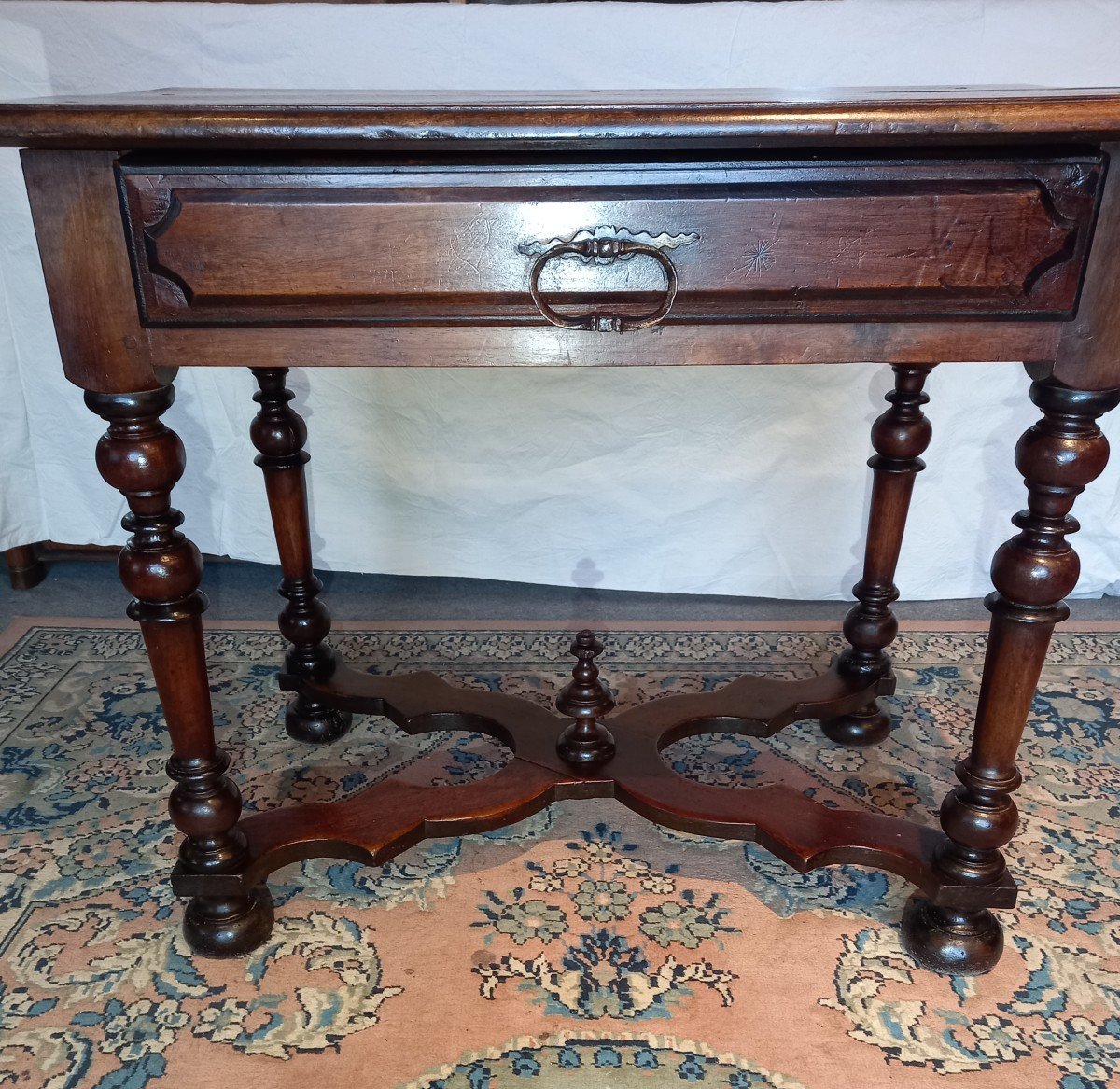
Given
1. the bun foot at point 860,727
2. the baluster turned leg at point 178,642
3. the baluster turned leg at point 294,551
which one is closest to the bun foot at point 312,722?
the baluster turned leg at point 294,551

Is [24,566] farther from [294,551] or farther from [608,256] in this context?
[608,256]

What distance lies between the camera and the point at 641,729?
4.03 feet

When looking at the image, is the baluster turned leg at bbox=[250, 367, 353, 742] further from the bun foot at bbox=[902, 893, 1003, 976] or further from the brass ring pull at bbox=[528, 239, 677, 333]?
the bun foot at bbox=[902, 893, 1003, 976]

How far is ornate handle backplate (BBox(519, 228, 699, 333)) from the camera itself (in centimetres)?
77

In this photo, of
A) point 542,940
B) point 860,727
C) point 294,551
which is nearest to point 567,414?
point 294,551

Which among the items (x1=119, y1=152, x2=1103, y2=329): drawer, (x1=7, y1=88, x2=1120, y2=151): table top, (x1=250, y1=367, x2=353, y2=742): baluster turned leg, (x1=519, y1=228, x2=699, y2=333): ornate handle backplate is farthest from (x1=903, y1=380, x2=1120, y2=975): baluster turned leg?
(x1=250, y1=367, x2=353, y2=742): baluster turned leg

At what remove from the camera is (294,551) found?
4.43 ft

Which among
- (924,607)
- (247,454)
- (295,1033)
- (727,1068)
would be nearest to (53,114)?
(295,1033)

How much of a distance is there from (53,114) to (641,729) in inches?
33.7

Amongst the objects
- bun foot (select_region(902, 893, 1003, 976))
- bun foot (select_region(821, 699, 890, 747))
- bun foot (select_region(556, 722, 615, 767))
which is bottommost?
bun foot (select_region(821, 699, 890, 747))

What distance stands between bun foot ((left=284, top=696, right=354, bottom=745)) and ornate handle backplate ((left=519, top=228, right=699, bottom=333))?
78 centimetres

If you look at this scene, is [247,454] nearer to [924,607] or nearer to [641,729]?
[641,729]

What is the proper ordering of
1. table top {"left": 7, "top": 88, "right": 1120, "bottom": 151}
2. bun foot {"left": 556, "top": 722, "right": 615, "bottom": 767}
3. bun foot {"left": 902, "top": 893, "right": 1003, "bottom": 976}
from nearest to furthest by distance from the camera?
table top {"left": 7, "top": 88, "right": 1120, "bottom": 151} → bun foot {"left": 902, "top": 893, "right": 1003, "bottom": 976} → bun foot {"left": 556, "top": 722, "right": 615, "bottom": 767}

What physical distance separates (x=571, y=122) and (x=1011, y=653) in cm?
60
